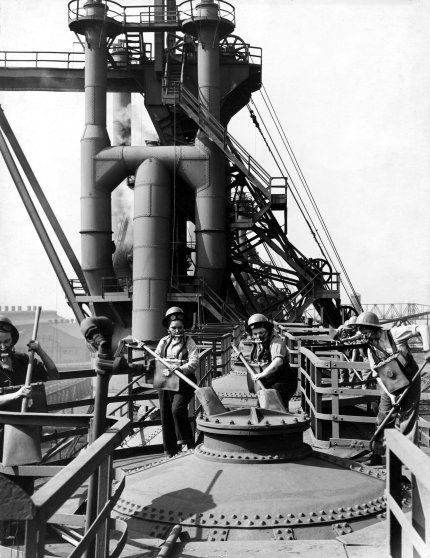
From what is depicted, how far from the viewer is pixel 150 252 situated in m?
27.9

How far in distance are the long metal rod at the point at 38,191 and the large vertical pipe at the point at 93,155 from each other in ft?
4.05

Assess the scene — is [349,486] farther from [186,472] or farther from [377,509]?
[186,472]

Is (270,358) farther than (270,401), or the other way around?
(270,358)

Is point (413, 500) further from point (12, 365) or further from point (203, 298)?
point (203, 298)

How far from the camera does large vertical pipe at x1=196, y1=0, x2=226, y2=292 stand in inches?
1123

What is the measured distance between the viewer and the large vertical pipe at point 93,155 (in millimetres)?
28844

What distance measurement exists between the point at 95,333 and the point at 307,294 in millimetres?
25940

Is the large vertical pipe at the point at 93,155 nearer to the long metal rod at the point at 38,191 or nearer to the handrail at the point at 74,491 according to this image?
the long metal rod at the point at 38,191

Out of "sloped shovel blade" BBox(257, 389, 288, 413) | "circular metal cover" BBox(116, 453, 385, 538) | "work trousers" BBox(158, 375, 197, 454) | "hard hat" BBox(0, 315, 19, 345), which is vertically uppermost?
"hard hat" BBox(0, 315, 19, 345)

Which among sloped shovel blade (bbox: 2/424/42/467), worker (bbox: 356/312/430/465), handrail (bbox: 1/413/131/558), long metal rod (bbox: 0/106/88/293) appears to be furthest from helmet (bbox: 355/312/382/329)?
long metal rod (bbox: 0/106/88/293)

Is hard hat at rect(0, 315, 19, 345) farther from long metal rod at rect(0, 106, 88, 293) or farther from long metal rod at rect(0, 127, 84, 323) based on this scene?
long metal rod at rect(0, 106, 88, 293)

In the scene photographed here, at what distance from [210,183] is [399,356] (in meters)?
21.3

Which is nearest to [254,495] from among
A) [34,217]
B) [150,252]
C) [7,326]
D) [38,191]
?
[7,326]

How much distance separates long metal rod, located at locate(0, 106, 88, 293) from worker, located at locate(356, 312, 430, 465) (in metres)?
23.3
